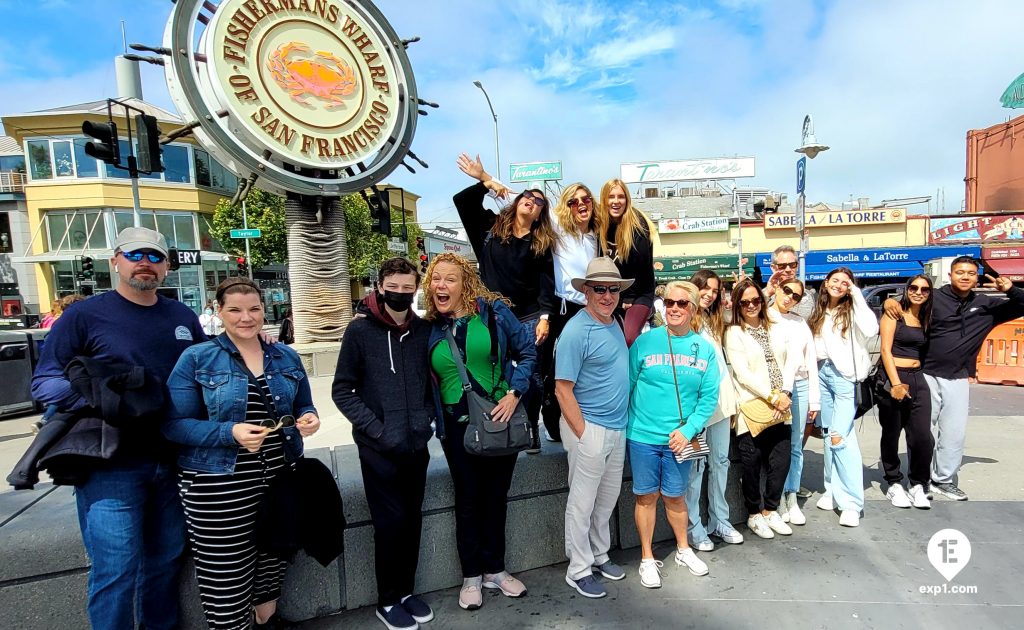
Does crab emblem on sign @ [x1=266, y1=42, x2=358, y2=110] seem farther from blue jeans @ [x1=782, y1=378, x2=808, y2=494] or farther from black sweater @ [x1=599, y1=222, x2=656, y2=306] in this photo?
blue jeans @ [x1=782, y1=378, x2=808, y2=494]

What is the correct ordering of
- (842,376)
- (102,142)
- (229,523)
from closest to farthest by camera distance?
(229,523)
(842,376)
(102,142)

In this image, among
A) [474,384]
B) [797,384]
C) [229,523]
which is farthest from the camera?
[797,384]

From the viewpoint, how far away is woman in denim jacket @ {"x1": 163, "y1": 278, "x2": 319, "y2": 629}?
2.20m

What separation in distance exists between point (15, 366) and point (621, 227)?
10.4 meters

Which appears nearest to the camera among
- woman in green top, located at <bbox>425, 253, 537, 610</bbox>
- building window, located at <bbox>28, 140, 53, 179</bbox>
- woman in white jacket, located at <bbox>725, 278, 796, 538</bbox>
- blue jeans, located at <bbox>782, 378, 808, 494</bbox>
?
woman in green top, located at <bbox>425, 253, 537, 610</bbox>

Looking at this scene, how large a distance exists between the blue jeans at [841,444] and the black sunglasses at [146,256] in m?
4.44

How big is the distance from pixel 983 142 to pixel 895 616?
39.1m

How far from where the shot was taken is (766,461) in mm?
3678

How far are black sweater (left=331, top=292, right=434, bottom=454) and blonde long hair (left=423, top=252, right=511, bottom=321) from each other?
214 millimetres

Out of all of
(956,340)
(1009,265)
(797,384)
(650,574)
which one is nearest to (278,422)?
(650,574)

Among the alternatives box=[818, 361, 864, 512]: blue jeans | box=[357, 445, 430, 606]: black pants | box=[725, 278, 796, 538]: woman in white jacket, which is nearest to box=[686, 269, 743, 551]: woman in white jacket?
box=[725, 278, 796, 538]: woman in white jacket

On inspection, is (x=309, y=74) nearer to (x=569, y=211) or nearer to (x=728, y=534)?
(x=569, y=211)

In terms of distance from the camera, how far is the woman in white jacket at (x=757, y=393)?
3.51 m

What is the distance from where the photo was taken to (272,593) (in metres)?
2.53
